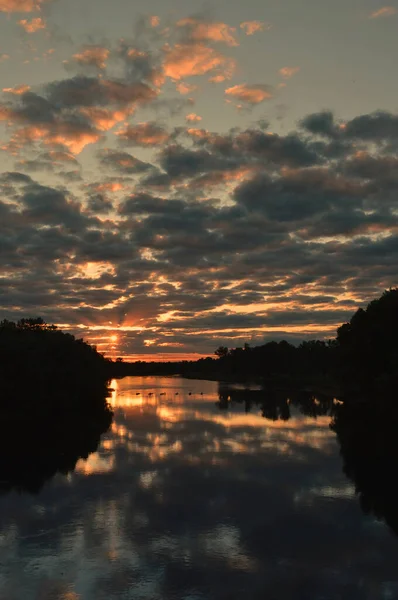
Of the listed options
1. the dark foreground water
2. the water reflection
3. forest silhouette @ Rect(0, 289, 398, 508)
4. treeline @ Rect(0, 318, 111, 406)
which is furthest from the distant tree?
the dark foreground water

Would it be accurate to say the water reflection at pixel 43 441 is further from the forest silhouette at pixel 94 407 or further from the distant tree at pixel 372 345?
the distant tree at pixel 372 345

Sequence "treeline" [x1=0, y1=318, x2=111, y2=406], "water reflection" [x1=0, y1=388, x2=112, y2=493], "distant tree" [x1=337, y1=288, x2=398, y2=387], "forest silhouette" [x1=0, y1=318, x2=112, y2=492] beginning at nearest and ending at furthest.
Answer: "water reflection" [x1=0, y1=388, x2=112, y2=493] < "forest silhouette" [x1=0, y1=318, x2=112, y2=492] < "treeline" [x1=0, y1=318, x2=111, y2=406] < "distant tree" [x1=337, y1=288, x2=398, y2=387]

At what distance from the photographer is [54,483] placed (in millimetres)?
38750

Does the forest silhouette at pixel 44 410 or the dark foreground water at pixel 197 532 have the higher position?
the forest silhouette at pixel 44 410

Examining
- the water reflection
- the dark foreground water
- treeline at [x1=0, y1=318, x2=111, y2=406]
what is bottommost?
the dark foreground water

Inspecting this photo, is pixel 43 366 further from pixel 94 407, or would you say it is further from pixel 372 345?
pixel 372 345

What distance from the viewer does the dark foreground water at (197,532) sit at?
20672 millimetres

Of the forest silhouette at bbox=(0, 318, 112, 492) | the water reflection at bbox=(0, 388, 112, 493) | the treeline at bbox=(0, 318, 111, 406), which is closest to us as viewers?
the water reflection at bbox=(0, 388, 112, 493)

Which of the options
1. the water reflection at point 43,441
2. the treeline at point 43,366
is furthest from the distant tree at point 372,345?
the treeline at point 43,366

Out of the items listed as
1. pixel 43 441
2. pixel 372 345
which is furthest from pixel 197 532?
pixel 372 345

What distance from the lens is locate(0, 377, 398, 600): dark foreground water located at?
67.8ft

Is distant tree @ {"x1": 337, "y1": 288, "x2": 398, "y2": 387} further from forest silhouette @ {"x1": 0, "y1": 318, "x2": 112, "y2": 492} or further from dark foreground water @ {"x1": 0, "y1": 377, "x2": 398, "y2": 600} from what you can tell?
dark foreground water @ {"x1": 0, "y1": 377, "x2": 398, "y2": 600}

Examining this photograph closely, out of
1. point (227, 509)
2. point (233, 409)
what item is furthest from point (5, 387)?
point (227, 509)

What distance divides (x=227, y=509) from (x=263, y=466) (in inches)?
507
